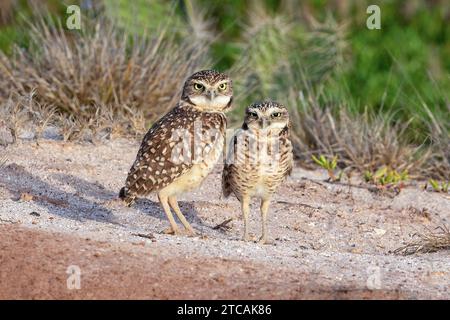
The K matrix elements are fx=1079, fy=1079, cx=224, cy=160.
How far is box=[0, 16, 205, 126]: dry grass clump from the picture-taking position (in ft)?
36.3

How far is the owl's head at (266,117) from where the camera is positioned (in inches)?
318

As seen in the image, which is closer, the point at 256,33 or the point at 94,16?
the point at 94,16

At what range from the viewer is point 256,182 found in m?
8.04

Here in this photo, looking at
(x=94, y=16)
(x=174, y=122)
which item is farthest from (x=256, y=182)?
(x=94, y=16)

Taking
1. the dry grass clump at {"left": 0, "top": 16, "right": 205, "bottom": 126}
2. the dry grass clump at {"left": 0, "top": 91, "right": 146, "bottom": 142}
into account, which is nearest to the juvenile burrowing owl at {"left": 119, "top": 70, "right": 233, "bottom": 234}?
the dry grass clump at {"left": 0, "top": 91, "right": 146, "bottom": 142}

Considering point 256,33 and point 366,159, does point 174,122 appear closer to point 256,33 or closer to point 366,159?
point 366,159

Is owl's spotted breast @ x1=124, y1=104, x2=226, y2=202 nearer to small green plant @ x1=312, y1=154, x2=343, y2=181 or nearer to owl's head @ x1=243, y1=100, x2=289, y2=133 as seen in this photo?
owl's head @ x1=243, y1=100, x2=289, y2=133

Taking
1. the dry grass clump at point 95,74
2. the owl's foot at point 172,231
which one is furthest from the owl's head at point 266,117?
the dry grass clump at point 95,74

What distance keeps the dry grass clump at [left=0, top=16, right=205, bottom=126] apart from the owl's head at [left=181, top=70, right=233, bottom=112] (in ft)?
8.11

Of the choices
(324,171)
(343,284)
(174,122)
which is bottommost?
(324,171)

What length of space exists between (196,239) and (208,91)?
1256 millimetres

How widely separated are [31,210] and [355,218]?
2.95 m

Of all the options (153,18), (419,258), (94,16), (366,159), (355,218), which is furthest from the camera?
(153,18)

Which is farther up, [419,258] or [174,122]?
[174,122]
